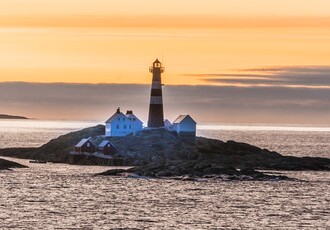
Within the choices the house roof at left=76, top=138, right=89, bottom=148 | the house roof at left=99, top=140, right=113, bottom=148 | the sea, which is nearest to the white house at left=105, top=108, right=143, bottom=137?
the house roof at left=76, top=138, right=89, bottom=148

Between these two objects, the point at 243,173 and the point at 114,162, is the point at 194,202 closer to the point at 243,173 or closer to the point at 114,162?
the point at 243,173

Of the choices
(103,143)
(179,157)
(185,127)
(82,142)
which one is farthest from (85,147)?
(185,127)

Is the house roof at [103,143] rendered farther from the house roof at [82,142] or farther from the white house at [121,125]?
the white house at [121,125]

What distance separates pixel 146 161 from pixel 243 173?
2089 cm

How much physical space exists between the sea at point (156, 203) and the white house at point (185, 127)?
29771 mm

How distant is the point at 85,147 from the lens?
403 feet

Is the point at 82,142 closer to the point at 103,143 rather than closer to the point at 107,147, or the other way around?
the point at 103,143

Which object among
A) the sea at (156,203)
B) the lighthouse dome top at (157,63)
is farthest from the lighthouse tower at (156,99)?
the sea at (156,203)

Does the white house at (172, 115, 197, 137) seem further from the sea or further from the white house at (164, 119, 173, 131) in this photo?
the sea

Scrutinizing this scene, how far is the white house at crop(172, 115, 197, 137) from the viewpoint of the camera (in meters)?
129

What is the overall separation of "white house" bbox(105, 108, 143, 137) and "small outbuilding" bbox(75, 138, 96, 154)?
567 centimetres

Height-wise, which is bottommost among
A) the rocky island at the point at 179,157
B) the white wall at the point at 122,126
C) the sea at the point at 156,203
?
the sea at the point at 156,203

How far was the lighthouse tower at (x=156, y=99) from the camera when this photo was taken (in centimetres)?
12088

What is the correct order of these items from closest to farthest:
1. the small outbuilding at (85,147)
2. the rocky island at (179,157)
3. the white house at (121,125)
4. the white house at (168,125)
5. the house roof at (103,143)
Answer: the rocky island at (179,157), the house roof at (103,143), the small outbuilding at (85,147), the white house at (121,125), the white house at (168,125)
